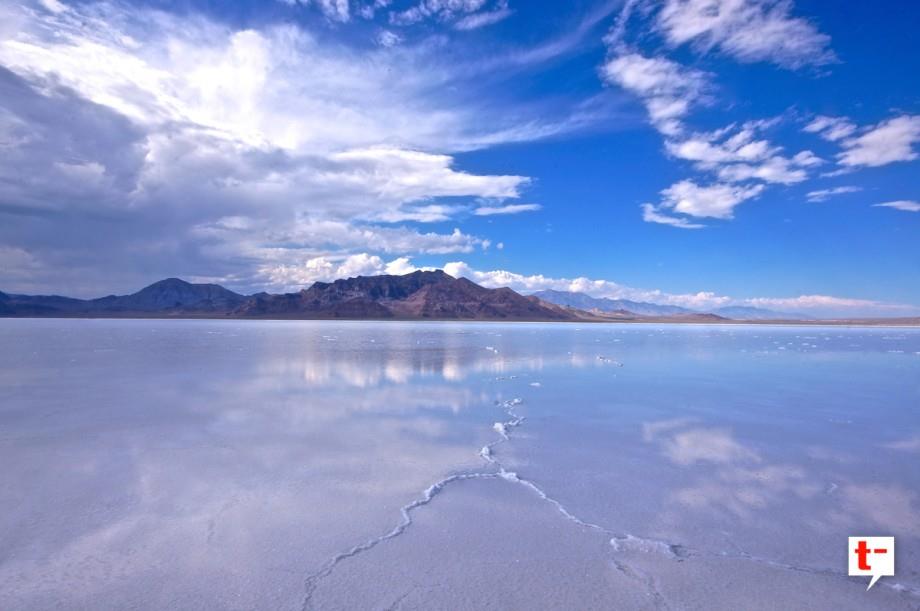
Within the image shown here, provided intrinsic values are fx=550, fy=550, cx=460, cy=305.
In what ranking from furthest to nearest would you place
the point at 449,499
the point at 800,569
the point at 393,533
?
the point at 449,499, the point at 393,533, the point at 800,569

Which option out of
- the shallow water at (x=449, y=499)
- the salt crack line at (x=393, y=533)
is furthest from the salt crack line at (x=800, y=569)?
the salt crack line at (x=393, y=533)

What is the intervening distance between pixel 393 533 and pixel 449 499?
50.9 inches

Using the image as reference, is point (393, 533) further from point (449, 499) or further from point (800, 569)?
point (800, 569)

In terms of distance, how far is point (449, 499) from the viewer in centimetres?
733

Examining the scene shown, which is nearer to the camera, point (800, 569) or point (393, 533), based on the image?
point (800, 569)

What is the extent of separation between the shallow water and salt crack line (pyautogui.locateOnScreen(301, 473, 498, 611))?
0.03 meters

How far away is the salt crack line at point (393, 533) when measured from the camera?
504 cm

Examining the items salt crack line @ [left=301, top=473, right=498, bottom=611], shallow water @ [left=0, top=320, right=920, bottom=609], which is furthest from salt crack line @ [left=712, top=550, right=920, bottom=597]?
salt crack line @ [left=301, top=473, right=498, bottom=611]

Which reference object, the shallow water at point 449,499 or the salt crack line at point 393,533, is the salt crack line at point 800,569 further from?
the salt crack line at point 393,533

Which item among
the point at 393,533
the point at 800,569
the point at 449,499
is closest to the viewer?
the point at 800,569

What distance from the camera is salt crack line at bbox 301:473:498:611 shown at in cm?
504

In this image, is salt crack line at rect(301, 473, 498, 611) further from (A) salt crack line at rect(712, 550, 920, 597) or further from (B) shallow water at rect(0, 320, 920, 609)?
(A) salt crack line at rect(712, 550, 920, 597)

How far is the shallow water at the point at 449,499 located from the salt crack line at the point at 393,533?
0.09ft

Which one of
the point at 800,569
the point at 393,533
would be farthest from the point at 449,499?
the point at 800,569
